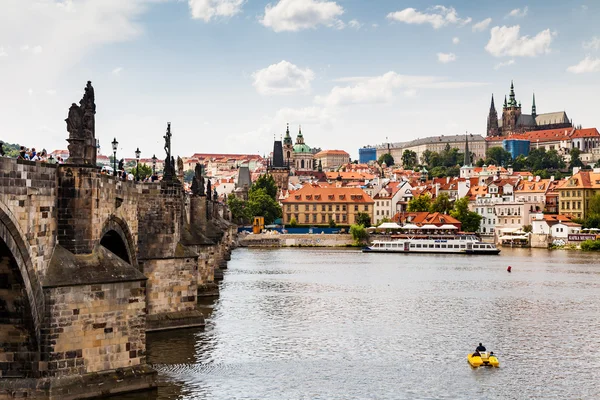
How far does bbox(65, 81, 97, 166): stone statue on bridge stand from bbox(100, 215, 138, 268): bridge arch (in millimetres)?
4115

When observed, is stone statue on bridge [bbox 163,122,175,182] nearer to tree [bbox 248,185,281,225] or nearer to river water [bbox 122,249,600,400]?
river water [bbox 122,249,600,400]

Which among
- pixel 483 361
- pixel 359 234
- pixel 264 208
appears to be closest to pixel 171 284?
pixel 483 361

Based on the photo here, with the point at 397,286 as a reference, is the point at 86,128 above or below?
above

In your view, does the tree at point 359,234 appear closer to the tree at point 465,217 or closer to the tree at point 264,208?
the tree at point 465,217

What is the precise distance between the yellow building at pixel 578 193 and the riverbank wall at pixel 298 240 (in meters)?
37.2

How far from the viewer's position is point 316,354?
32250 millimetres

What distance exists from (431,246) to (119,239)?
3525 inches

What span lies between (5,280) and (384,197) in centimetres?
13827

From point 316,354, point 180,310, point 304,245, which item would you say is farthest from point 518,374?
point 304,245

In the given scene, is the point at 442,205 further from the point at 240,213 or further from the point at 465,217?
the point at 240,213

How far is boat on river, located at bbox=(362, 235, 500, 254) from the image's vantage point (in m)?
114

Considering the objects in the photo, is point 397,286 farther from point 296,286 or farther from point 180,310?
point 180,310

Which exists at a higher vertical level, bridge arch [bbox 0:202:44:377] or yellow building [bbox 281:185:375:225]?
yellow building [bbox 281:185:375:225]

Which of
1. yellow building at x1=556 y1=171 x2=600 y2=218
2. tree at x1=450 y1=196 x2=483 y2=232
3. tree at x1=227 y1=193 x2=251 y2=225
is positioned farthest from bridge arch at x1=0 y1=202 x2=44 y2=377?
tree at x1=227 y1=193 x2=251 y2=225
